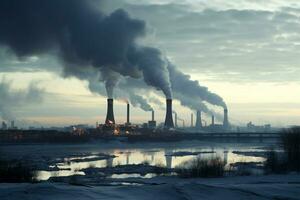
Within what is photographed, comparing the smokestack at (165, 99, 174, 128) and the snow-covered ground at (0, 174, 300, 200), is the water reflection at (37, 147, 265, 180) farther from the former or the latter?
the smokestack at (165, 99, 174, 128)

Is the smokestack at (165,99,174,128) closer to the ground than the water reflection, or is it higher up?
higher up

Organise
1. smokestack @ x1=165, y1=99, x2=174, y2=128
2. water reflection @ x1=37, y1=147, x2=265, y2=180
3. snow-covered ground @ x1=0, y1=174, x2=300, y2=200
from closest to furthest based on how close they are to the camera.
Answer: snow-covered ground @ x1=0, y1=174, x2=300, y2=200, water reflection @ x1=37, y1=147, x2=265, y2=180, smokestack @ x1=165, y1=99, x2=174, y2=128

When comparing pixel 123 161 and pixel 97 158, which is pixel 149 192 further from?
pixel 97 158

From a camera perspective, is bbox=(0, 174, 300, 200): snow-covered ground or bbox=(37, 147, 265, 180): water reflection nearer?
bbox=(0, 174, 300, 200): snow-covered ground

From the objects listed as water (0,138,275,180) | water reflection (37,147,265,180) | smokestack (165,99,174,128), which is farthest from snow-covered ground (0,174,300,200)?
smokestack (165,99,174,128)

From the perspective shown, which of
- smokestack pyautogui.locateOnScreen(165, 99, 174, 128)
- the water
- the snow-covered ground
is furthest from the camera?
smokestack pyautogui.locateOnScreen(165, 99, 174, 128)

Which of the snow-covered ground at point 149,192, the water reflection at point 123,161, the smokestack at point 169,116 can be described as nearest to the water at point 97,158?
the water reflection at point 123,161

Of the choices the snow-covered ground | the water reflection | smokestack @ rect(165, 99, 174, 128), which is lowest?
the water reflection

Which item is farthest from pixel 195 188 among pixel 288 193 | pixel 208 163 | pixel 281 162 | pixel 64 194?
pixel 281 162

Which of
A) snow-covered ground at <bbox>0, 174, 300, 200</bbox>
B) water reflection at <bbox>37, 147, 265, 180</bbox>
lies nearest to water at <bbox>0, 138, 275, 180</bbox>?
water reflection at <bbox>37, 147, 265, 180</bbox>

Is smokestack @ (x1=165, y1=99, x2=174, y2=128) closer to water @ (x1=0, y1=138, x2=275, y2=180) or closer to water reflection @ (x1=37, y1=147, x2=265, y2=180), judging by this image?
water @ (x1=0, y1=138, x2=275, y2=180)

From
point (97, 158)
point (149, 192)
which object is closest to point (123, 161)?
point (97, 158)

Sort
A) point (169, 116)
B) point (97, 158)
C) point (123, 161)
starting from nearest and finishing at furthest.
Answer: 1. point (123, 161)
2. point (97, 158)
3. point (169, 116)

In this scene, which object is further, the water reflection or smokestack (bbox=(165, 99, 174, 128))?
smokestack (bbox=(165, 99, 174, 128))
